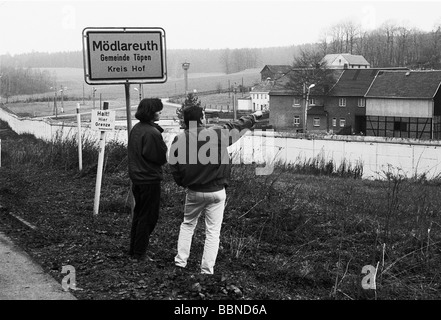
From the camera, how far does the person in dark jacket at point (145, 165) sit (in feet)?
23.1

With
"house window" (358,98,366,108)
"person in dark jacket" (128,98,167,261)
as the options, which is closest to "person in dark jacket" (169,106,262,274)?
"person in dark jacket" (128,98,167,261)

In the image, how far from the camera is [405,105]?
66.8m

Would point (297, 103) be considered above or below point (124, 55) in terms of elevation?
below

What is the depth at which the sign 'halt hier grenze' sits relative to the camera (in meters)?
8.29

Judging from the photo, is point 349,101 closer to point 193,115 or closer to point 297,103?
point 297,103

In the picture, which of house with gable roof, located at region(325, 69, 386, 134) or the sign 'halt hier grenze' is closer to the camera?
the sign 'halt hier grenze'

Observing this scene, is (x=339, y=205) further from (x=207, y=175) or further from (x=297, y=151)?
(x=297, y=151)

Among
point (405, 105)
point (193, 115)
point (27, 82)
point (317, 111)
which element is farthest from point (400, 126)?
point (27, 82)

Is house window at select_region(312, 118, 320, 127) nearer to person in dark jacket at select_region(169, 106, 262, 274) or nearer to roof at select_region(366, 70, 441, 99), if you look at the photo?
roof at select_region(366, 70, 441, 99)

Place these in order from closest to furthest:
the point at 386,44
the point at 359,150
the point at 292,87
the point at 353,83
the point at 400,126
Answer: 1. the point at 359,150
2. the point at 400,126
3. the point at 353,83
4. the point at 292,87
5. the point at 386,44

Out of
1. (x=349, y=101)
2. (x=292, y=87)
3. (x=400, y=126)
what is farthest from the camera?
(x=292, y=87)

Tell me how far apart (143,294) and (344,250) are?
341 centimetres

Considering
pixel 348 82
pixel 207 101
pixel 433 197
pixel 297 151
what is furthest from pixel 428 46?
pixel 433 197

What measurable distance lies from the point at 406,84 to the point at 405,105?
10.4ft
